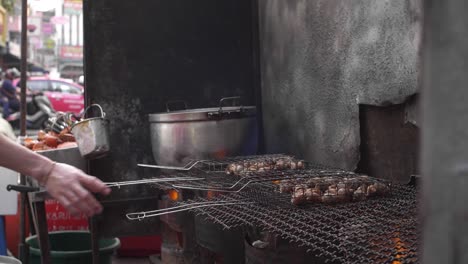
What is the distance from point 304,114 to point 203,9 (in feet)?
6.59

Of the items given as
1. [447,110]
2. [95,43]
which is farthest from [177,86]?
[447,110]

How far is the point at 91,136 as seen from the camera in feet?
16.8

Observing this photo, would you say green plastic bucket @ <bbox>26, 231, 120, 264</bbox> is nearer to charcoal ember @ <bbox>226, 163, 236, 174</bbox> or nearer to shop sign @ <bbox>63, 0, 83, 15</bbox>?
charcoal ember @ <bbox>226, 163, 236, 174</bbox>

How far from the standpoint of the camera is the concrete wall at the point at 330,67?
12.2 feet

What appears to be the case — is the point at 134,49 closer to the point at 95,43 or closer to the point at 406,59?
the point at 95,43

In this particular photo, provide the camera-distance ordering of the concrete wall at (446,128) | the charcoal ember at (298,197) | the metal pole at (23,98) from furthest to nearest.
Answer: the metal pole at (23,98)
the charcoal ember at (298,197)
the concrete wall at (446,128)

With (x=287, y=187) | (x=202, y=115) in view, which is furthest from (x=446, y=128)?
(x=202, y=115)

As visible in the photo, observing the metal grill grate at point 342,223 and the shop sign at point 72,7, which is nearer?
the metal grill grate at point 342,223

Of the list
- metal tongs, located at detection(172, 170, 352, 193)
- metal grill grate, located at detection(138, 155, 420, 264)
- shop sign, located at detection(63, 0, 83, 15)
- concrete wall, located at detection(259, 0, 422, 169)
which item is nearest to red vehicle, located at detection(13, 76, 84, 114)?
shop sign, located at detection(63, 0, 83, 15)

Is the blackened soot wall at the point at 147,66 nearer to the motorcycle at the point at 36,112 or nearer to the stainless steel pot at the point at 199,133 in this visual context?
the stainless steel pot at the point at 199,133

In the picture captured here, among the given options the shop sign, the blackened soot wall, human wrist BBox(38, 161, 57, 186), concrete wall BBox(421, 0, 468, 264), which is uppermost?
the shop sign

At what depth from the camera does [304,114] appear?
5273mm

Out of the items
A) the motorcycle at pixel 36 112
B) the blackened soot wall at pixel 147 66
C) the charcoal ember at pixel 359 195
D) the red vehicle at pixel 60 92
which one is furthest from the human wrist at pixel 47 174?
the red vehicle at pixel 60 92

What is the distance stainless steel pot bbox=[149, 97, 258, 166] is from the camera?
505 cm
